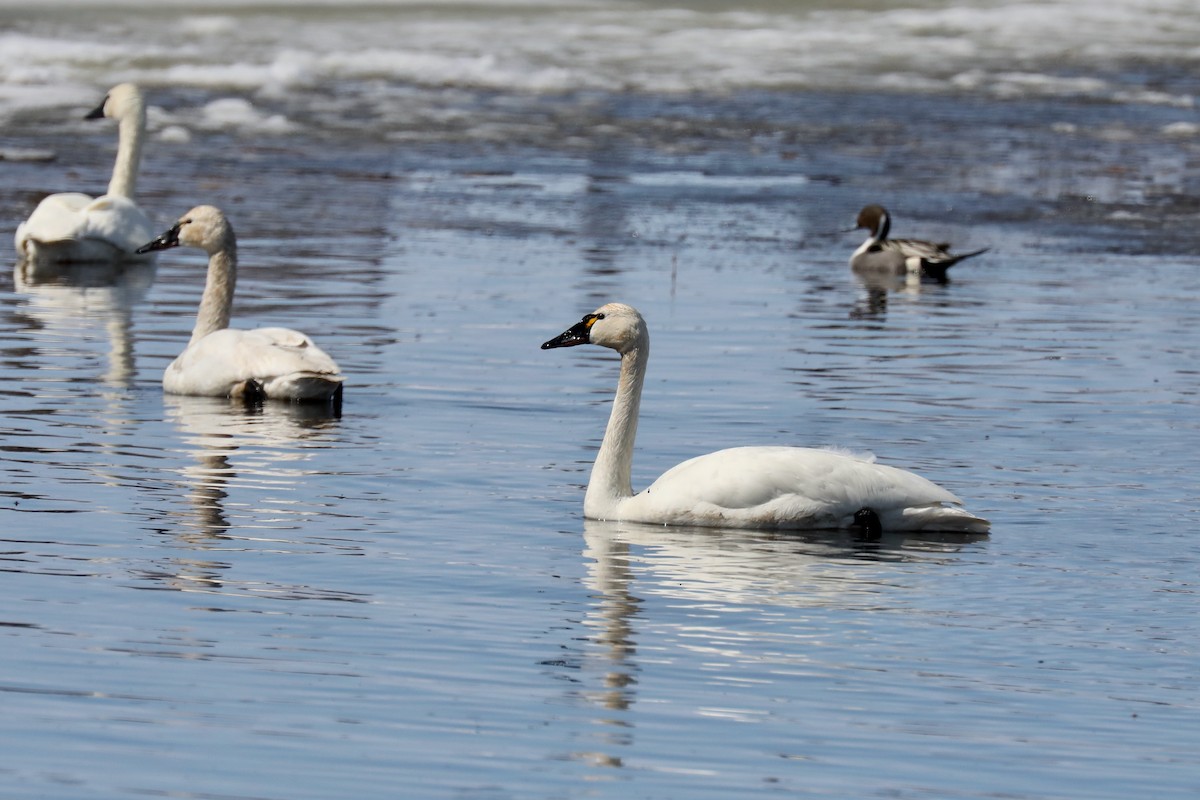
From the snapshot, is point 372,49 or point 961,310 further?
point 372,49

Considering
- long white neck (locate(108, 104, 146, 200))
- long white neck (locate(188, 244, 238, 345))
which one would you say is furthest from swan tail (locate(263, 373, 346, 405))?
long white neck (locate(108, 104, 146, 200))

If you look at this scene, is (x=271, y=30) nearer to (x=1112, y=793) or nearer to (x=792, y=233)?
(x=792, y=233)

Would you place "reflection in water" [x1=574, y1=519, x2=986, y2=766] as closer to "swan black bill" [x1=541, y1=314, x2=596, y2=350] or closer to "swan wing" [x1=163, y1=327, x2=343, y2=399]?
"swan black bill" [x1=541, y1=314, x2=596, y2=350]

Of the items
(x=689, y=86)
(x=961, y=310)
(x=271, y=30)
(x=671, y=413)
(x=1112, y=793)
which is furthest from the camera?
(x=271, y=30)

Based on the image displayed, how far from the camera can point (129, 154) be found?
21.0m

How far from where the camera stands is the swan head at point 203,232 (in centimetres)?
1410

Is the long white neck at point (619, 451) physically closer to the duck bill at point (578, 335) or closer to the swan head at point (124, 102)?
the duck bill at point (578, 335)

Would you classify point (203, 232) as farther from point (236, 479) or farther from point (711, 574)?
point (711, 574)

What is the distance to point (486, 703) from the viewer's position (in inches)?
248

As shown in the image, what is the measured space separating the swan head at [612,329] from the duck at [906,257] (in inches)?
369

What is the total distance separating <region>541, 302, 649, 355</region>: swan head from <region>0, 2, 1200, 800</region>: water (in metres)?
0.66

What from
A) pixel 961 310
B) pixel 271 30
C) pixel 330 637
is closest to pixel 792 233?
pixel 961 310

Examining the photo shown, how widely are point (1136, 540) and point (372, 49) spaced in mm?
34432

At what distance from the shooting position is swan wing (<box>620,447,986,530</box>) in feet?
29.8
